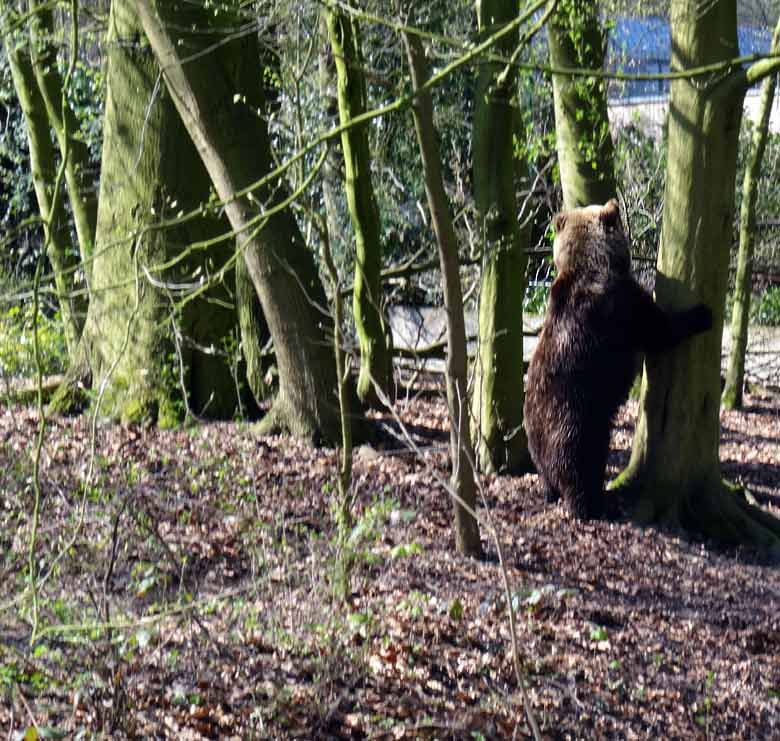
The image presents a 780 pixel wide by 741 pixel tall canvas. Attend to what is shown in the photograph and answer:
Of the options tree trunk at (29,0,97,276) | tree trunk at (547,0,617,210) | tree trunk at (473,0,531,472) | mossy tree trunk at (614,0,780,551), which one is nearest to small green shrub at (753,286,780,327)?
tree trunk at (547,0,617,210)

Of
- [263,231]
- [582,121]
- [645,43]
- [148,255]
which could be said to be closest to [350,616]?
[263,231]

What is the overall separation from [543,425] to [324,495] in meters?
1.64

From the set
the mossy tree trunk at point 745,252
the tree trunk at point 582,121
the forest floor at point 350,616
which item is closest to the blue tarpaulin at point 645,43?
the mossy tree trunk at point 745,252

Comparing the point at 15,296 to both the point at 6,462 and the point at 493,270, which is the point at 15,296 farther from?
the point at 493,270

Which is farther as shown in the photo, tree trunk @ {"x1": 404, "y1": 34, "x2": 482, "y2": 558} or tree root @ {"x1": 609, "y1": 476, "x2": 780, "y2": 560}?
tree root @ {"x1": 609, "y1": 476, "x2": 780, "y2": 560}

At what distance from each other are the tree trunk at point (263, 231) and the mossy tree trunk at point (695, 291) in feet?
7.67

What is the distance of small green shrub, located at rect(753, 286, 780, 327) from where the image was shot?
1631cm

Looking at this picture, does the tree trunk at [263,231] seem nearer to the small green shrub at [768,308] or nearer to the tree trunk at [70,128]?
the tree trunk at [70,128]

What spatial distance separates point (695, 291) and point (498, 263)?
1.56m

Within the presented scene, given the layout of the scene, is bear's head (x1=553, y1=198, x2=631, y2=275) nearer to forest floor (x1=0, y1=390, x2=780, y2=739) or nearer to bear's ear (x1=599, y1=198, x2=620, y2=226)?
bear's ear (x1=599, y1=198, x2=620, y2=226)

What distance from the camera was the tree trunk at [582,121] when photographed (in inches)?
363

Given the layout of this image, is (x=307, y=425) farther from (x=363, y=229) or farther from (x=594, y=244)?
(x=594, y=244)

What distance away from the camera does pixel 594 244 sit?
26.3 ft

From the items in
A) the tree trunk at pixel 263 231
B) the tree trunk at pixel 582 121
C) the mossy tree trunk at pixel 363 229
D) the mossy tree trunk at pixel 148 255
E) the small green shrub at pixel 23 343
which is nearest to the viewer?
the tree trunk at pixel 263 231
